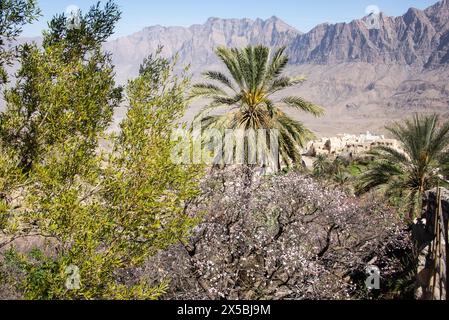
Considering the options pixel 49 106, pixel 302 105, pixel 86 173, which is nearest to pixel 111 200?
pixel 86 173

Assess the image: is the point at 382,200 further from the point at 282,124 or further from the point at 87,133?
the point at 87,133

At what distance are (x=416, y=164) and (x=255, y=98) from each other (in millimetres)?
6975

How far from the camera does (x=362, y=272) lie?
13.4 metres

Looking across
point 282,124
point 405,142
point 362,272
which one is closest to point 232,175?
point 282,124

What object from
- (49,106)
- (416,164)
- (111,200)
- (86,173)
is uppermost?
(49,106)

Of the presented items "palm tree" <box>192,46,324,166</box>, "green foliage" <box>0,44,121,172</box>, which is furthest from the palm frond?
"green foliage" <box>0,44,121,172</box>

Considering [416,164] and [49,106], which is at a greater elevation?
[49,106]

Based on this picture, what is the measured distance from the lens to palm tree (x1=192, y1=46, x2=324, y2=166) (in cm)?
1419

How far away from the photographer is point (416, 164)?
610 inches

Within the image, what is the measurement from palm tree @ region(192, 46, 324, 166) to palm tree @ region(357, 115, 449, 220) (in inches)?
155

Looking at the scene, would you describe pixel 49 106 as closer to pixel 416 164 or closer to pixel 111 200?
pixel 111 200

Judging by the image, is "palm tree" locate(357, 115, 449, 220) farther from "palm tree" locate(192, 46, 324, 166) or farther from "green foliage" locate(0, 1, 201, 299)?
"green foliage" locate(0, 1, 201, 299)
